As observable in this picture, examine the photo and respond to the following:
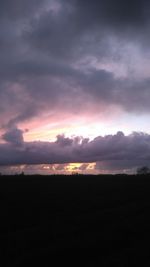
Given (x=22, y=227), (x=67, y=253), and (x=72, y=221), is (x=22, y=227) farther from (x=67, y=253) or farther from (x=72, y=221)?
(x=67, y=253)

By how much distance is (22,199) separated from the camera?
164ft

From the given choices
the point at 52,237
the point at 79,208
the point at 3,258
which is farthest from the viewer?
the point at 79,208

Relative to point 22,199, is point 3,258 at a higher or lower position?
lower

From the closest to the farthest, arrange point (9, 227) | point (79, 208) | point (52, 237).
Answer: point (52, 237), point (9, 227), point (79, 208)

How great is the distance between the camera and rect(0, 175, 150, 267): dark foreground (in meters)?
23.8

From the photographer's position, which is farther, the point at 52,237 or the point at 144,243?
the point at 52,237

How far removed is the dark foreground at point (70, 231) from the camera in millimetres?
23766

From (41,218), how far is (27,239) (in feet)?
36.2

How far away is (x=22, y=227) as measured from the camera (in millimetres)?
35344

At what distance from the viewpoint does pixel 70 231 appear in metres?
30.9

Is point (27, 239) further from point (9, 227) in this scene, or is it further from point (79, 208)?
point (79, 208)

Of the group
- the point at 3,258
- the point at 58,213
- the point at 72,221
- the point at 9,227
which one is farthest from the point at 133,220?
the point at 3,258

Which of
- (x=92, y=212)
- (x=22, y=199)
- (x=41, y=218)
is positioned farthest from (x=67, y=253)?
(x=22, y=199)

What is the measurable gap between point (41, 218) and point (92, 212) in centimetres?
637
